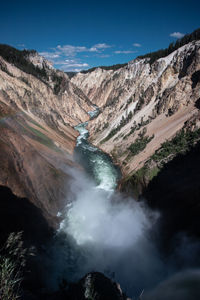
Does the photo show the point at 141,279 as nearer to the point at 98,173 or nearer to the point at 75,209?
the point at 75,209

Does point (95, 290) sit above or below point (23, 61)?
below

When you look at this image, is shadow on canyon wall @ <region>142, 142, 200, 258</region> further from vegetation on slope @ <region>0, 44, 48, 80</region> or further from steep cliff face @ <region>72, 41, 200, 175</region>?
vegetation on slope @ <region>0, 44, 48, 80</region>

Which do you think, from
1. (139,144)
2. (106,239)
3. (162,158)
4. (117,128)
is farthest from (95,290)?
(117,128)

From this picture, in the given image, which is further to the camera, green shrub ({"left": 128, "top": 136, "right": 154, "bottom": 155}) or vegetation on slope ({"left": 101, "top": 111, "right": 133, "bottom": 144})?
vegetation on slope ({"left": 101, "top": 111, "right": 133, "bottom": 144})

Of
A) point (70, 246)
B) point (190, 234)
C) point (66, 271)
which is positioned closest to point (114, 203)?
point (70, 246)

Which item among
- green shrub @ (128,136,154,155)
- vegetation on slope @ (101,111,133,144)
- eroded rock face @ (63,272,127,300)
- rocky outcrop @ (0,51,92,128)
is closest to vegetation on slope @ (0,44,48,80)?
rocky outcrop @ (0,51,92,128)

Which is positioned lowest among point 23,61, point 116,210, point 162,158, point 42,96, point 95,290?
point 116,210

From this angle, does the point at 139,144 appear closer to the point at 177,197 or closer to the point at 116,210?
the point at 116,210

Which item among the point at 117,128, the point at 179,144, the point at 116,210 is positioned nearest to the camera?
the point at 116,210
